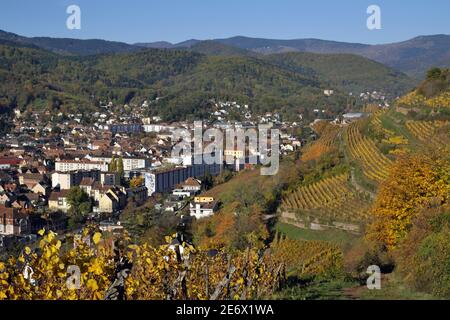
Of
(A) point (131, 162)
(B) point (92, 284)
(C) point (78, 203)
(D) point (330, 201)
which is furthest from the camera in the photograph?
(A) point (131, 162)

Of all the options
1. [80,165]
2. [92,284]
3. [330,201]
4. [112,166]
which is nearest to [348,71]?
[80,165]

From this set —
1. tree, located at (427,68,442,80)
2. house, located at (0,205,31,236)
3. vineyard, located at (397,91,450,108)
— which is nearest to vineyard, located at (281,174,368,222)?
vineyard, located at (397,91,450,108)

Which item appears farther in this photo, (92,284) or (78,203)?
(78,203)

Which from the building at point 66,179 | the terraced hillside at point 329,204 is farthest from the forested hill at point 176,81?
the terraced hillside at point 329,204

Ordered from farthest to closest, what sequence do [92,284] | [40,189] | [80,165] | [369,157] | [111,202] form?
1. [80,165]
2. [40,189]
3. [111,202]
4. [369,157]
5. [92,284]

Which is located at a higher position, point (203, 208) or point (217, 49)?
point (217, 49)

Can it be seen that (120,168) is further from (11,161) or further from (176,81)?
(176,81)

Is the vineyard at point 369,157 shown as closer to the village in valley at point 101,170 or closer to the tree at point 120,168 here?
the village in valley at point 101,170

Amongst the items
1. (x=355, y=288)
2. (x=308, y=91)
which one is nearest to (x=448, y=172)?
(x=355, y=288)
